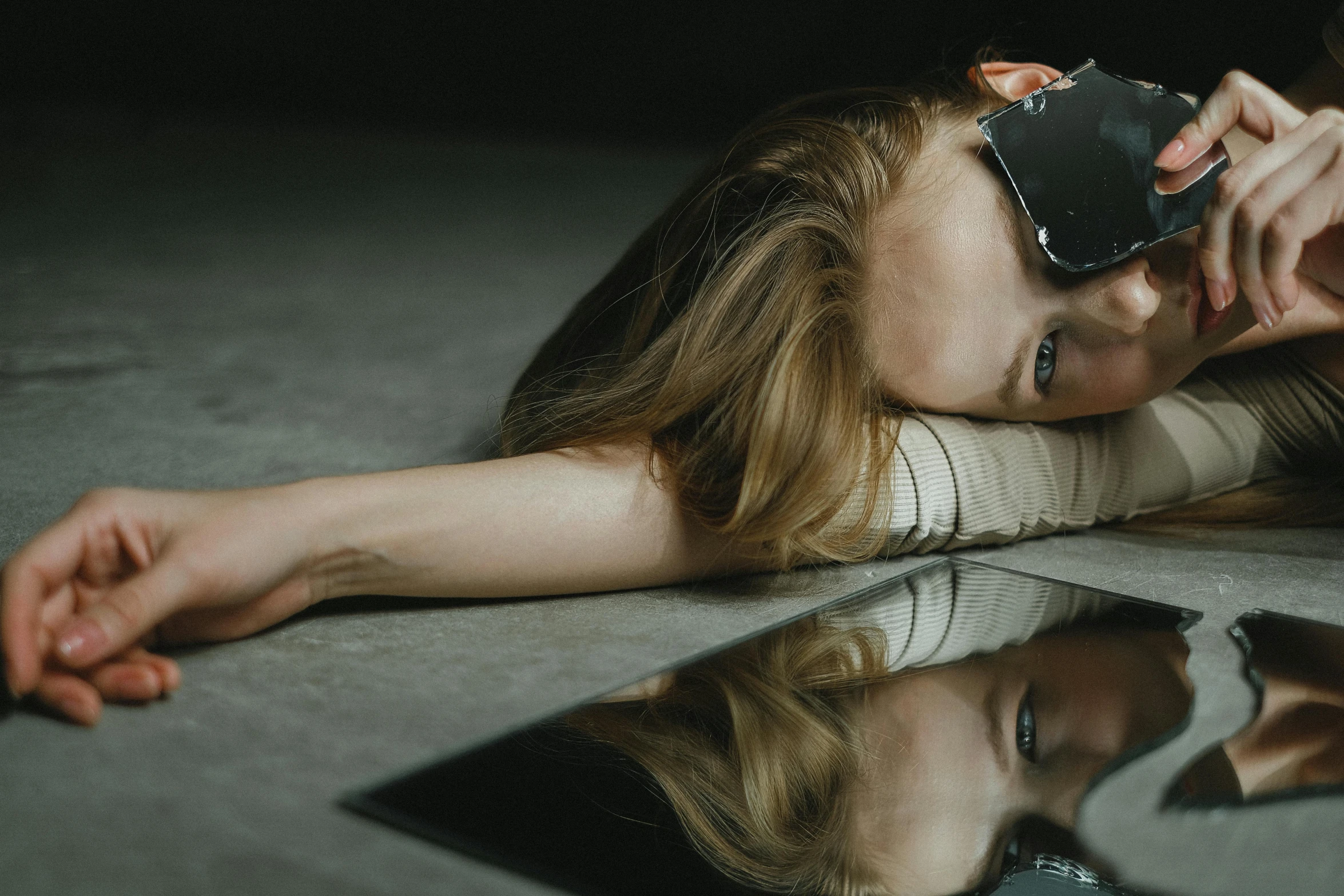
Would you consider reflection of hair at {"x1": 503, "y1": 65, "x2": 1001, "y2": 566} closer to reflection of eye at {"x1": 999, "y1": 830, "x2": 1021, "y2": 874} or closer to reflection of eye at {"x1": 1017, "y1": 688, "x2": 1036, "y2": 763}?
reflection of eye at {"x1": 1017, "y1": 688, "x2": 1036, "y2": 763}

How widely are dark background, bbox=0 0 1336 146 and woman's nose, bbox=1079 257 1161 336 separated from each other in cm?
360

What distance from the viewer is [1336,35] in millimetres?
1406

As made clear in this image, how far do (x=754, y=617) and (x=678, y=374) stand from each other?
23 centimetres

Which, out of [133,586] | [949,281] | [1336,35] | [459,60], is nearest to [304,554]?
[133,586]

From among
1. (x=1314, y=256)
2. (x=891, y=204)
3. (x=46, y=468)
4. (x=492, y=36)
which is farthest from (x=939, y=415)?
(x=492, y=36)

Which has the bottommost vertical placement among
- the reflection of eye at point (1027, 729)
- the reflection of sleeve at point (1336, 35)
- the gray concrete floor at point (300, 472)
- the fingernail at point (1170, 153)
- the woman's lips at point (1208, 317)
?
the reflection of eye at point (1027, 729)

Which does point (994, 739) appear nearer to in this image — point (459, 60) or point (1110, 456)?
point (1110, 456)

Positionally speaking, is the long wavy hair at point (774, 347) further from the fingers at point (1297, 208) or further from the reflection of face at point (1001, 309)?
the fingers at point (1297, 208)

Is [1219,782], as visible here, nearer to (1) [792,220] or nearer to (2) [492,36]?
(1) [792,220]

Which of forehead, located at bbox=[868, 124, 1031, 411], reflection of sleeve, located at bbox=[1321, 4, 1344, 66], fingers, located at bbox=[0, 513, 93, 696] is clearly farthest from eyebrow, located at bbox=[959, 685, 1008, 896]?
reflection of sleeve, located at bbox=[1321, 4, 1344, 66]

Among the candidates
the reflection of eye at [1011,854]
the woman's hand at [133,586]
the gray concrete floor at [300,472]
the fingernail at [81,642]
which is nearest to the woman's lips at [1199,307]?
the gray concrete floor at [300,472]

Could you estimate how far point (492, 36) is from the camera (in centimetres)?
540

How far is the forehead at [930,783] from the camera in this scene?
646mm

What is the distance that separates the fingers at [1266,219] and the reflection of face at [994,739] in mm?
354
